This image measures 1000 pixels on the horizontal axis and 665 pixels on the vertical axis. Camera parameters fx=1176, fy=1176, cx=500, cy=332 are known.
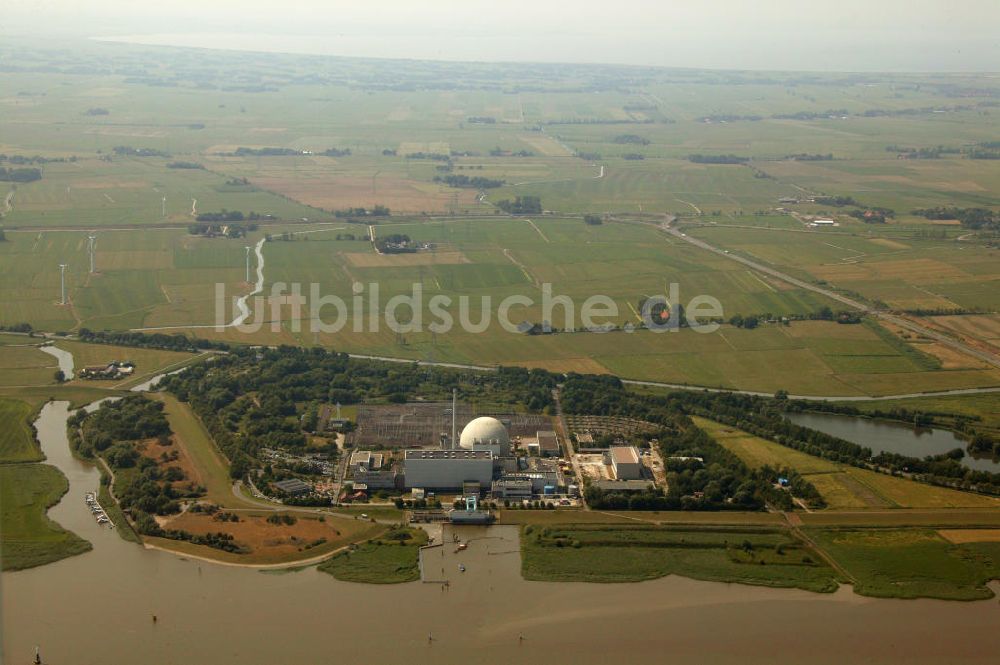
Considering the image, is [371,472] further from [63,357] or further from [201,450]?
[63,357]

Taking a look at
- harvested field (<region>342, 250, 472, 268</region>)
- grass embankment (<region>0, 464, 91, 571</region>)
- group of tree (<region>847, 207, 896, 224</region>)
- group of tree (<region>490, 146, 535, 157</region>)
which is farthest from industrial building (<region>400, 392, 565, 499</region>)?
group of tree (<region>490, 146, 535, 157</region>)

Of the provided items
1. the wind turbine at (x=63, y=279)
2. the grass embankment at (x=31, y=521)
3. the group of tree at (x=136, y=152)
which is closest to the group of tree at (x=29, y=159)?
the group of tree at (x=136, y=152)

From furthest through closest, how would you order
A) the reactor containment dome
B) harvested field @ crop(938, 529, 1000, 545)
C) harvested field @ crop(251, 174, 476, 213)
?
harvested field @ crop(251, 174, 476, 213)
the reactor containment dome
harvested field @ crop(938, 529, 1000, 545)

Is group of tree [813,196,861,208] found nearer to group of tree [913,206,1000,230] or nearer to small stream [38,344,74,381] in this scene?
group of tree [913,206,1000,230]

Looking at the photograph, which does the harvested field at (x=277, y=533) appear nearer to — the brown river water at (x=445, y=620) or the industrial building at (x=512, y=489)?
the brown river water at (x=445, y=620)

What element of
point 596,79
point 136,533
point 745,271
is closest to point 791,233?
point 745,271
